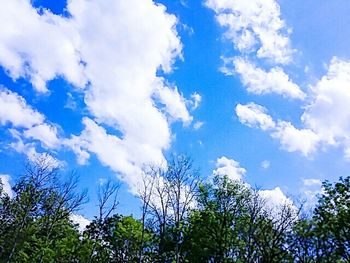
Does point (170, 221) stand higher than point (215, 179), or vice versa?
point (215, 179)

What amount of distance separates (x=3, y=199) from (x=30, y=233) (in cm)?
367

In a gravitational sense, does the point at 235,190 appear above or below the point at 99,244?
above

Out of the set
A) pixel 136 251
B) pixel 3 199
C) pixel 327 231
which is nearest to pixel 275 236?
pixel 327 231

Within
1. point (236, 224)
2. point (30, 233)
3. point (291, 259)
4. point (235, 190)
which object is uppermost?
point (235, 190)

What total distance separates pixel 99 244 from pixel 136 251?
3769mm

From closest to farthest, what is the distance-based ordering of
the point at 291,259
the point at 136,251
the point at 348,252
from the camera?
the point at 348,252 < the point at 291,259 < the point at 136,251

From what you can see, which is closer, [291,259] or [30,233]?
[291,259]

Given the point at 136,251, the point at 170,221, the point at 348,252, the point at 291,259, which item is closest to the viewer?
the point at 348,252

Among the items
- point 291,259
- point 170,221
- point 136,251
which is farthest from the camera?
point 136,251

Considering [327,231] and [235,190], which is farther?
[235,190]

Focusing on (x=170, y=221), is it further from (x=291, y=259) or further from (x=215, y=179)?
(x=291, y=259)

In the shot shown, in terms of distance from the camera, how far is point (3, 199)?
115ft

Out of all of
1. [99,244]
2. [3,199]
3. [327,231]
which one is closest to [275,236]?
[327,231]

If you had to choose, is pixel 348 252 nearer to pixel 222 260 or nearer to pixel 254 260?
pixel 254 260
